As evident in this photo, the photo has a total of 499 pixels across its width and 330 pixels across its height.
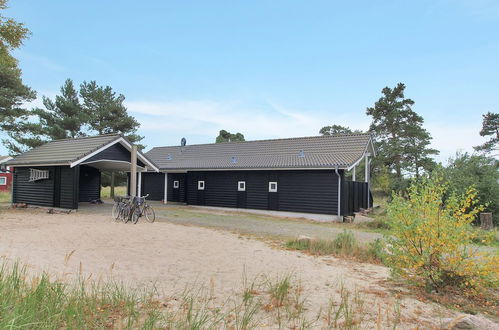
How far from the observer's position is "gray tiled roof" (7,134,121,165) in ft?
50.3

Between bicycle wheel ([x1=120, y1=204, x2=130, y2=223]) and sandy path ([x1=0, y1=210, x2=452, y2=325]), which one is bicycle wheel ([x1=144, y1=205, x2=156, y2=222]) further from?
sandy path ([x1=0, y1=210, x2=452, y2=325])

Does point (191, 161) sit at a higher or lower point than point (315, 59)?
lower

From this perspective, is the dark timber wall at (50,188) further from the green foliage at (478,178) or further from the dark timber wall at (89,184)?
the green foliage at (478,178)

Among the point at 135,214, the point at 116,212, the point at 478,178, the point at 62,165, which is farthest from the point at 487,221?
the point at 62,165

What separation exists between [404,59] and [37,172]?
18.4m

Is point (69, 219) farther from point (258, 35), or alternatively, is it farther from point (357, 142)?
point (357, 142)

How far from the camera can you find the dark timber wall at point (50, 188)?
15.4 metres

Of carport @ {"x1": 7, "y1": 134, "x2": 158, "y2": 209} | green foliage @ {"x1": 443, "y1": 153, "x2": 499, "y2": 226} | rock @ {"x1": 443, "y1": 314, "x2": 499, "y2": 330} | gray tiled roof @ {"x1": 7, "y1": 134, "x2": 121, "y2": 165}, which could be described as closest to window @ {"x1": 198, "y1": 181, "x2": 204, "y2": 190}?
carport @ {"x1": 7, "y1": 134, "x2": 158, "y2": 209}

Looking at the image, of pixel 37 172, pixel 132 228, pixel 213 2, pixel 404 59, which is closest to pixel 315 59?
pixel 404 59

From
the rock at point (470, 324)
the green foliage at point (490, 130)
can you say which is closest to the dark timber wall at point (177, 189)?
the rock at point (470, 324)

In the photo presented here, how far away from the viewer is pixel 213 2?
12516 mm

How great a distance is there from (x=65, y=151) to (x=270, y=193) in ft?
35.8

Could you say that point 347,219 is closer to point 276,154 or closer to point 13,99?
point 276,154

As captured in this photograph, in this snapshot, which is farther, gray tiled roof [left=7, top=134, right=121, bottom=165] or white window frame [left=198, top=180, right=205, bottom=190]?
white window frame [left=198, top=180, right=205, bottom=190]
